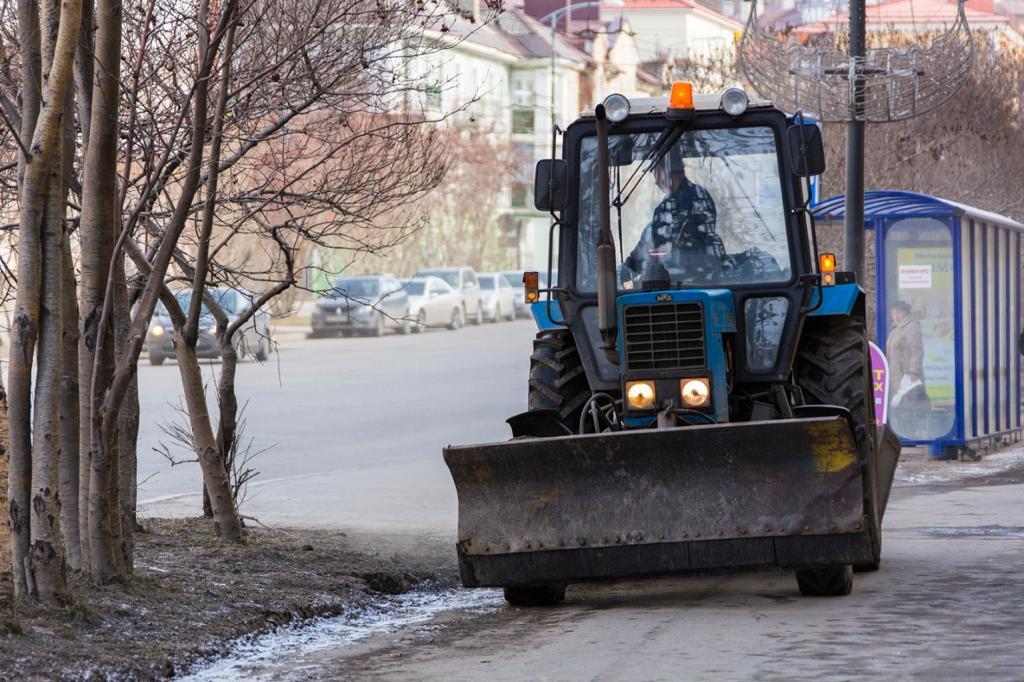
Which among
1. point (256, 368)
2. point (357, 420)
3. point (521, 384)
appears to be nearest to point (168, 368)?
point (256, 368)

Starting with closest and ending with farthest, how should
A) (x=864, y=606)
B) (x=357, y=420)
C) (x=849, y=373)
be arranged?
(x=864, y=606) < (x=849, y=373) < (x=357, y=420)

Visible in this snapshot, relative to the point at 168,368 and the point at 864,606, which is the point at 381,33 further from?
the point at 168,368

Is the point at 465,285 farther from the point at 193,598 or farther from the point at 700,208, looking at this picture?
the point at 193,598

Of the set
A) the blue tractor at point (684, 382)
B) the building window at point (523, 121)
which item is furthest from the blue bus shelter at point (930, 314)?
the building window at point (523, 121)

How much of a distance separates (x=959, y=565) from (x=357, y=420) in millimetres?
13373

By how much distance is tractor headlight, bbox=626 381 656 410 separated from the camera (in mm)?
8797

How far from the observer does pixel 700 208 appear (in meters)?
9.57

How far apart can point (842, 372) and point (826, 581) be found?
1228 mm

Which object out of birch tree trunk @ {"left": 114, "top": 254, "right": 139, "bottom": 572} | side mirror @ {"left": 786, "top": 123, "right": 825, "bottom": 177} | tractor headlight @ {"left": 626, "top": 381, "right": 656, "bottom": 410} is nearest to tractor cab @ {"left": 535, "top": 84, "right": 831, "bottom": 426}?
side mirror @ {"left": 786, "top": 123, "right": 825, "bottom": 177}

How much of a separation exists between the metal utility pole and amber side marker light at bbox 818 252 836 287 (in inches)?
221

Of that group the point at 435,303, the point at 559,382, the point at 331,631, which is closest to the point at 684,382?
the point at 559,382

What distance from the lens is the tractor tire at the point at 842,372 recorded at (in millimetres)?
9164

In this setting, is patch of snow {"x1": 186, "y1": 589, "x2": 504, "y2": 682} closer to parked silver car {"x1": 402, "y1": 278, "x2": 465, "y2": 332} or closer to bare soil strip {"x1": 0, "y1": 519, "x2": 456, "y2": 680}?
bare soil strip {"x1": 0, "y1": 519, "x2": 456, "y2": 680}

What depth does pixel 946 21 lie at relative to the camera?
22.7 m
